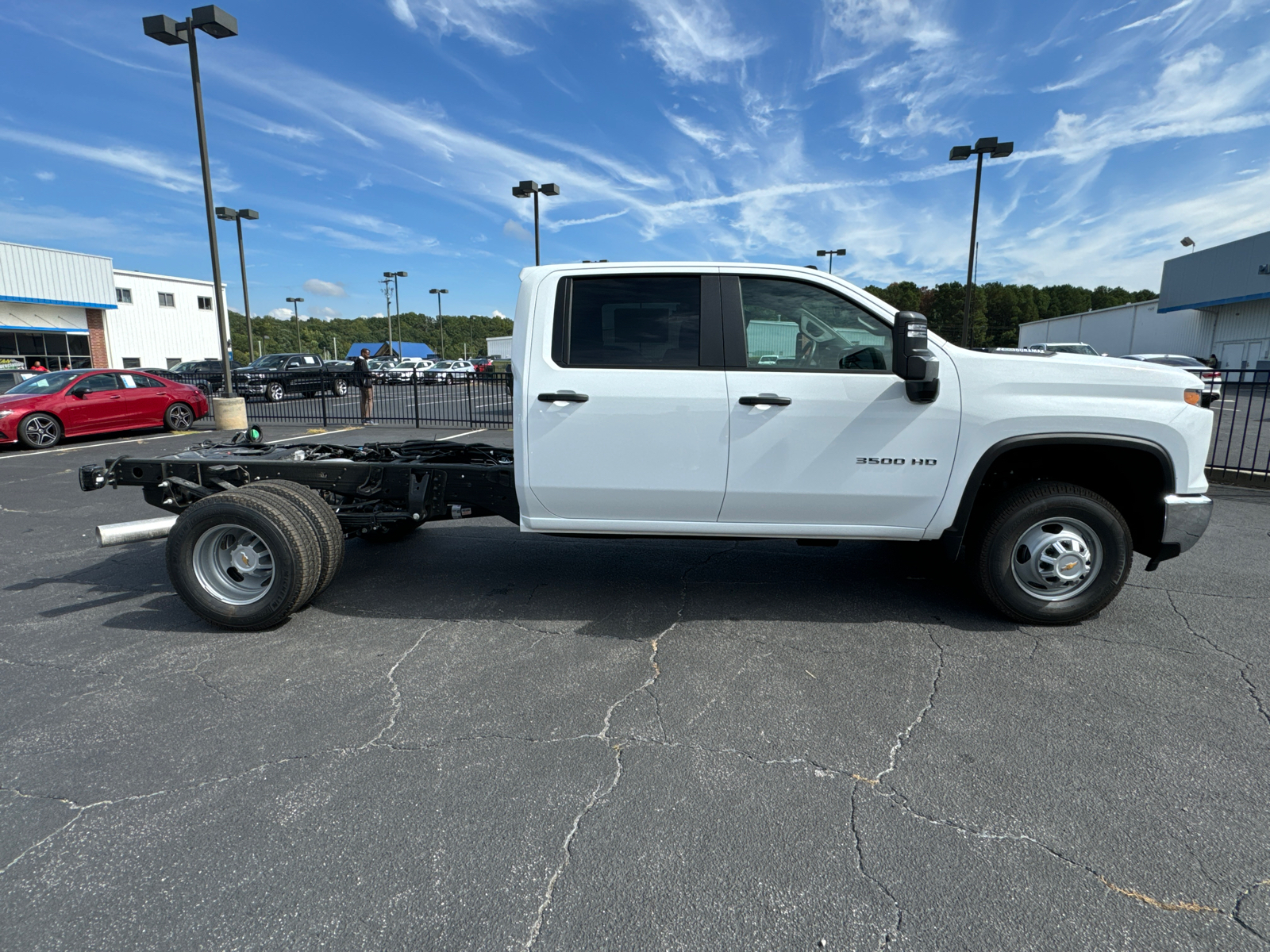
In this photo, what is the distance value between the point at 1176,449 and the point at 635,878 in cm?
363

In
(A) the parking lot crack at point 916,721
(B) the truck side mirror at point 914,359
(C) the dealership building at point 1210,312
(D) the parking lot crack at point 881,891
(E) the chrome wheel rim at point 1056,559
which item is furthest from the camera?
(C) the dealership building at point 1210,312

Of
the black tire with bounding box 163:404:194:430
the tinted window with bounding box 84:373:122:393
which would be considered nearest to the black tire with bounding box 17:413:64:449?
the tinted window with bounding box 84:373:122:393

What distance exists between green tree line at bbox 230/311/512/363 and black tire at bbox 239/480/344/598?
12429 cm

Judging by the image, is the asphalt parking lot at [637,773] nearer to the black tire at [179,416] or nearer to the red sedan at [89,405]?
the red sedan at [89,405]

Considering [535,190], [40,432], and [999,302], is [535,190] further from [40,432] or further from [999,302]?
[999,302]

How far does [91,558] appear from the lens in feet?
18.3

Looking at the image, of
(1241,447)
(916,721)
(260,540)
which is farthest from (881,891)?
(1241,447)

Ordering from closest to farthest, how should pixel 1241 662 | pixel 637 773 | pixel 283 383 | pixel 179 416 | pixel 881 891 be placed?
pixel 881 891, pixel 637 773, pixel 1241 662, pixel 179 416, pixel 283 383

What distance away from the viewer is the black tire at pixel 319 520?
4.05 m

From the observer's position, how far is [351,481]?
440 centimetres

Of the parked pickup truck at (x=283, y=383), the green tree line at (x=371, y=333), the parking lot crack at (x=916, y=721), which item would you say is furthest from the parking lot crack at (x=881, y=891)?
the green tree line at (x=371, y=333)

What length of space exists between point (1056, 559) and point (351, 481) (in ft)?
14.1

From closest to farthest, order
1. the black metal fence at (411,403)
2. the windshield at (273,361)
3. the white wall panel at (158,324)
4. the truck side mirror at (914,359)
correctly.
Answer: the truck side mirror at (914,359) < the black metal fence at (411,403) < the windshield at (273,361) < the white wall panel at (158,324)

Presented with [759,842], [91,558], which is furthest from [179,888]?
[91,558]
